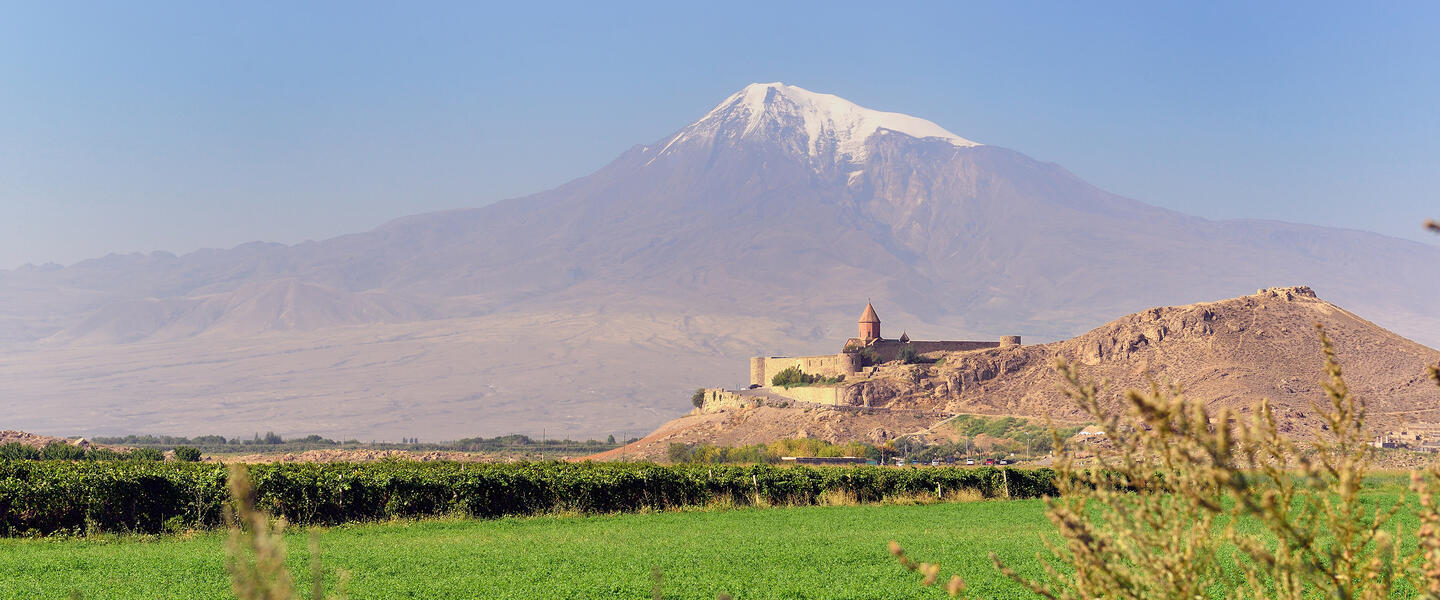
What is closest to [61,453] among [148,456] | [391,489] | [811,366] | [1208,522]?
[148,456]

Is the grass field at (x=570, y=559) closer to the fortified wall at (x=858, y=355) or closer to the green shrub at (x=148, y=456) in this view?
the green shrub at (x=148, y=456)

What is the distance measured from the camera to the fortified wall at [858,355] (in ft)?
254

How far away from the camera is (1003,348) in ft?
253

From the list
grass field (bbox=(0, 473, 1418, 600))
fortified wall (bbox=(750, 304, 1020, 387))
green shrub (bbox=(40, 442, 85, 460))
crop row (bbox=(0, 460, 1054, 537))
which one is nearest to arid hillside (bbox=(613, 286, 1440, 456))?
fortified wall (bbox=(750, 304, 1020, 387))

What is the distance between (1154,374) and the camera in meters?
66.9

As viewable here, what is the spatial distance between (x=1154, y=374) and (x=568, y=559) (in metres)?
57.5

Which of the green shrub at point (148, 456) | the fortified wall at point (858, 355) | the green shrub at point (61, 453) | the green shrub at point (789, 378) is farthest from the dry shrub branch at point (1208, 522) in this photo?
the green shrub at point (789, 378)

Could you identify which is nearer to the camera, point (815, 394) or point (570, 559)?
point (570, 559)

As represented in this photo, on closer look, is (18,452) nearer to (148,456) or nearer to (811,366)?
(148,456)

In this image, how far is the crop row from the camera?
63.2 feet

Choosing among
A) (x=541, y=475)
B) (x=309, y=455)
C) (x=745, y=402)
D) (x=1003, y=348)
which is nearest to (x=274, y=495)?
(x=541, y=475)

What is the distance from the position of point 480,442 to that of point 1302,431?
5650 centimetres

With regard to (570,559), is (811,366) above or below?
above

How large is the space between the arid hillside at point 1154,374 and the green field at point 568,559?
3827 cm
